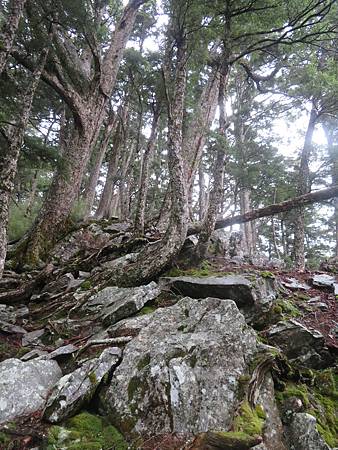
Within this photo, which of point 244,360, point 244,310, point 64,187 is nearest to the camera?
point 244,360

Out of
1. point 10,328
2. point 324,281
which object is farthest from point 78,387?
point 324,281

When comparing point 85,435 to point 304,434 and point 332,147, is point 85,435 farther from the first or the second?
point 332,147

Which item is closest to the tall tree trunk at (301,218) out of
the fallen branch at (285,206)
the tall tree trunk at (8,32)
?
the fallen branch at (285,206)

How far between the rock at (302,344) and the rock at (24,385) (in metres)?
3.05

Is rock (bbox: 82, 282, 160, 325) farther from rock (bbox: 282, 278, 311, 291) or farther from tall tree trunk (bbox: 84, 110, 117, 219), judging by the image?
tall tree trunk (bbox: 84, 110, 117, 219)

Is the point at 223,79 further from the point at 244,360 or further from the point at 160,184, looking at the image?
the point at 160,184

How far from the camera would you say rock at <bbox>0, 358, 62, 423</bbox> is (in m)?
3.06

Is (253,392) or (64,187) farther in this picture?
(64,187)

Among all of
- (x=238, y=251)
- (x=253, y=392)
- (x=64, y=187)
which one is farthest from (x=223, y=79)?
(x=253, y=392)

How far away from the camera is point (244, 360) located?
3514 millimetres

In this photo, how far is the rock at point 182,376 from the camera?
2881 millimetres

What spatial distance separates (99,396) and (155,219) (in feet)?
25.5

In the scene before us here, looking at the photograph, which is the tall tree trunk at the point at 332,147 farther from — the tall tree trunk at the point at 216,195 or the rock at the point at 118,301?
the rock at the point at 118,301

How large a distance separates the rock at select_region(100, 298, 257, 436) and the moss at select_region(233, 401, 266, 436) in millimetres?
86
